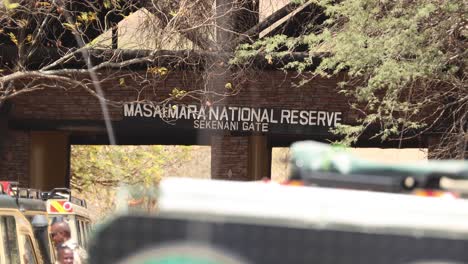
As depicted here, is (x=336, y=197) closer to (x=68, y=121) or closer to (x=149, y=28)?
(x=149, y=28)

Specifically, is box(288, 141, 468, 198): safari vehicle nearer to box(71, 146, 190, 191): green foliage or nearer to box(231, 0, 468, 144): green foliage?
box(231, 0, 468, 144): green foliage

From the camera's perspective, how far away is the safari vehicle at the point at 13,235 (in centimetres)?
600

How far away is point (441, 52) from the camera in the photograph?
11430 mm

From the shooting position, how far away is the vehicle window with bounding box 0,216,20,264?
6.00 meters

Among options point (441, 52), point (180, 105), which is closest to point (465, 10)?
point (441, 52)

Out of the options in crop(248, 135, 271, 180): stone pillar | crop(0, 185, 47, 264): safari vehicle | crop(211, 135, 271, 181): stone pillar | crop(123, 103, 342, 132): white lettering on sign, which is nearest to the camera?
crop(0, 185, 47, 264): safari vehicle

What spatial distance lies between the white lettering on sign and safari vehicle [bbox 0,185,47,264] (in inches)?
446

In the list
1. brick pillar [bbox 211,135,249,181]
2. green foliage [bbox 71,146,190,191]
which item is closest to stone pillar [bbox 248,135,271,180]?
brick pillar [bbox 211,135,249,181]

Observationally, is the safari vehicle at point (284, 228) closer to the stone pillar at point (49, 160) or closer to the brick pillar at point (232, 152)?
the brick pillar at point (232, 152)

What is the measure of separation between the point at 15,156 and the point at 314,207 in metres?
18.5

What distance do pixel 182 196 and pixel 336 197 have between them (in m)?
0.33

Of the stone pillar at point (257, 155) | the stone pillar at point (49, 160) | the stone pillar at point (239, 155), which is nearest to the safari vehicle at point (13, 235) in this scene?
the stone pillar at point (239, 155)

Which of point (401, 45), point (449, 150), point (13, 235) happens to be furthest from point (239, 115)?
point (13, 235)

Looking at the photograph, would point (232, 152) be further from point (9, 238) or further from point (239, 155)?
point (9, 238)
